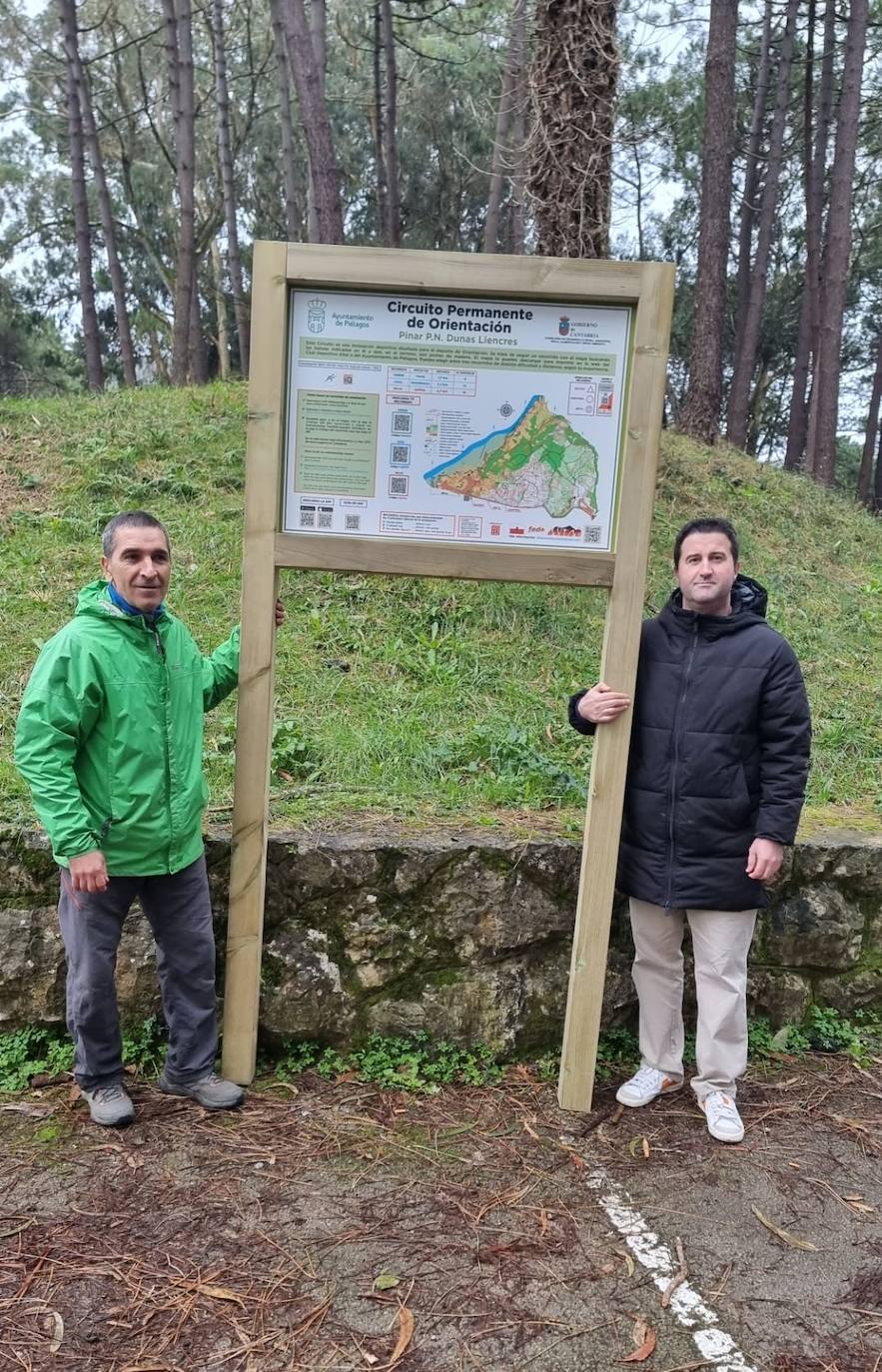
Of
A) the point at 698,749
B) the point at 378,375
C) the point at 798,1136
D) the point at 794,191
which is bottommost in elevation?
the point at 798,1136

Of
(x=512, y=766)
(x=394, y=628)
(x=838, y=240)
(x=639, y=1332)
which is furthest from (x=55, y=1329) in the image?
(x=838, y=240)

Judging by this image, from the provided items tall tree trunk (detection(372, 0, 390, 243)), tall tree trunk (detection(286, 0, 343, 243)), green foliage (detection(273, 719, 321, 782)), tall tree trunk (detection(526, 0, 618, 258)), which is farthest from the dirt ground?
tall tree trunk (detection(372, 0, 390, 243))

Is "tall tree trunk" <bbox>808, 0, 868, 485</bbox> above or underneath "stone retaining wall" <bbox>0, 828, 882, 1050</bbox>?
above

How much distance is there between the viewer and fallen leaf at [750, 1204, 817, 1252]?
9.04ft

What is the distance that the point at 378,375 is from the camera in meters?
3.21

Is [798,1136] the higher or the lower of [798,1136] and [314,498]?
the lower

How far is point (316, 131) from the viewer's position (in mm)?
11383

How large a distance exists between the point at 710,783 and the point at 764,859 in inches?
11.8

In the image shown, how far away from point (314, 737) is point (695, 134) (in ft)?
84.6

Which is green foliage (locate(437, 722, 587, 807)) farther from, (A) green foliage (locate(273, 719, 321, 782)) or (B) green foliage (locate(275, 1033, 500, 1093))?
(B) green foliage (locate(275, 1033, 500, 1093))

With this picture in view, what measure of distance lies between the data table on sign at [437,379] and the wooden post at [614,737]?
0.56 metres

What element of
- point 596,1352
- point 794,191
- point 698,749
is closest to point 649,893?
point 698,749

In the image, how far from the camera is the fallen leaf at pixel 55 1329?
2.29 meters

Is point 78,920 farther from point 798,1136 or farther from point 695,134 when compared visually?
point 695,134
